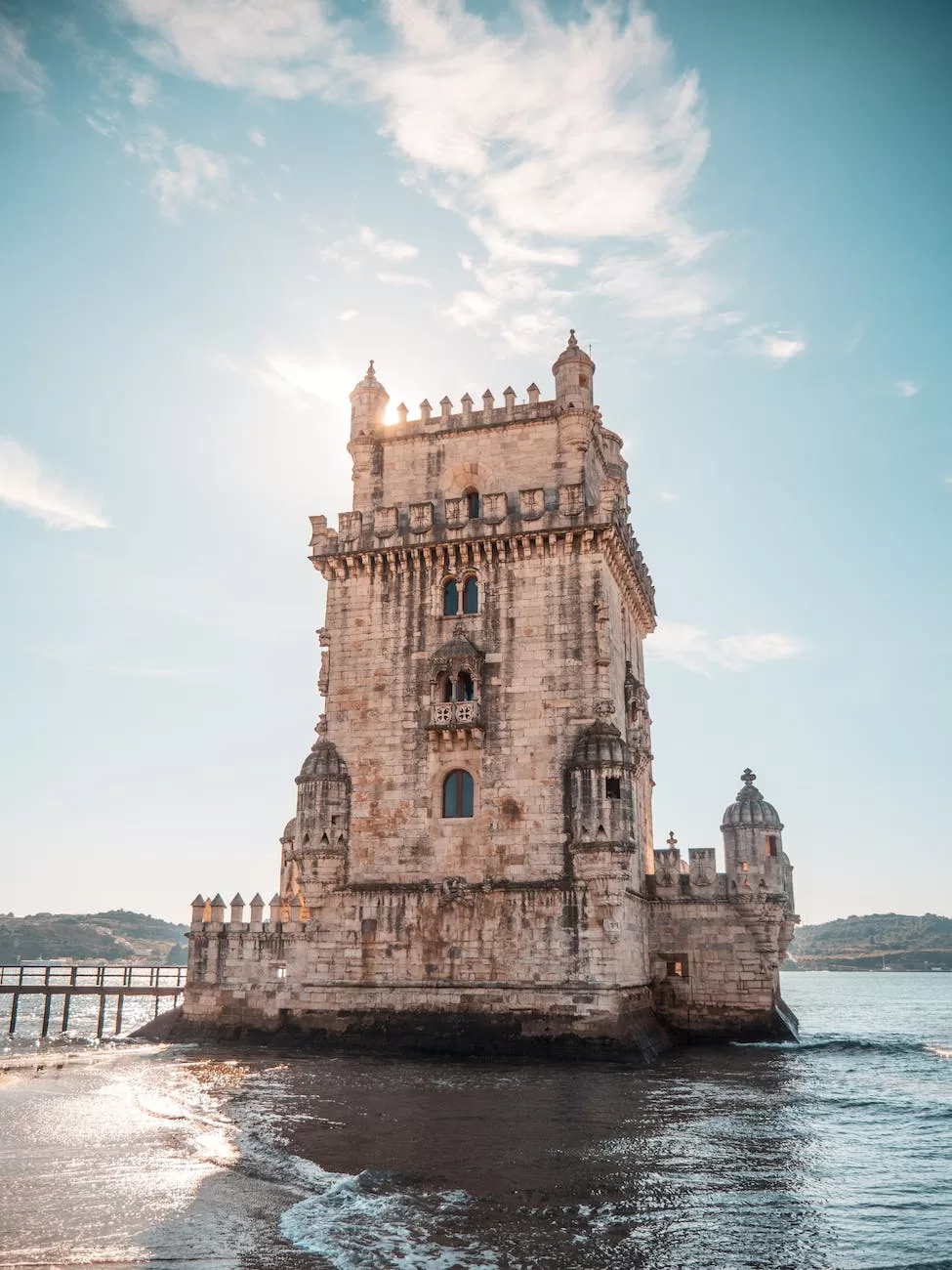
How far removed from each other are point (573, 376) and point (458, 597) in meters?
9.03

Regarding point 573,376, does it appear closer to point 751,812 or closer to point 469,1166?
point 751,812

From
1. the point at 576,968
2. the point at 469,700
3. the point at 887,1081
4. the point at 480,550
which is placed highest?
the point at 480,550

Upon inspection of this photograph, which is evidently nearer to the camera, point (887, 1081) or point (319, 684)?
point (887, 1081)

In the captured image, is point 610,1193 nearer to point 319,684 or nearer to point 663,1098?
point 663,1098

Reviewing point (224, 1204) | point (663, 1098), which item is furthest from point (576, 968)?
point (224, 1204)

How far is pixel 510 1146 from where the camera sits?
1806 cm

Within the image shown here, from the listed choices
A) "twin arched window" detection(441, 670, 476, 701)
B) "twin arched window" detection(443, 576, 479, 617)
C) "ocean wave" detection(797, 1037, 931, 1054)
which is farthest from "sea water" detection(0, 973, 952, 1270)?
"twin arched window" detection(443, 576, 479, 617)

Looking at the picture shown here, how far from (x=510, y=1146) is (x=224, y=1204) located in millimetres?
A: 5557

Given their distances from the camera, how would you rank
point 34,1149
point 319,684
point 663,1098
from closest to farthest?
point 34,1149, point 663,1098, point 319,684

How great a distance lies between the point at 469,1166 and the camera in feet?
54.5

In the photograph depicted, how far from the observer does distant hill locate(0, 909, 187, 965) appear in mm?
168375

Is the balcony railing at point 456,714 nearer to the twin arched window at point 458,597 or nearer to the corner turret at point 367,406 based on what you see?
the twin arched window at point 458,597

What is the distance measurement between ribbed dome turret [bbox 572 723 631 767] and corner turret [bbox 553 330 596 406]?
11.9 m

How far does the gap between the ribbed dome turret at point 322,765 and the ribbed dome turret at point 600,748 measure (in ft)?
26.1
